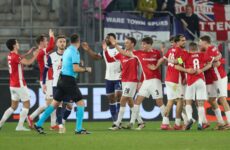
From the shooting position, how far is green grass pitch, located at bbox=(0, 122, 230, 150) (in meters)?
17.0

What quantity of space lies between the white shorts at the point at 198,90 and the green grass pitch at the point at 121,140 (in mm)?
835

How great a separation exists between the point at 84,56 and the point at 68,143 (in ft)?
39.0

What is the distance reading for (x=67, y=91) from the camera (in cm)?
2066

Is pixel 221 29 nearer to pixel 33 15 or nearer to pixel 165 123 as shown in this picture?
pixel 33 15

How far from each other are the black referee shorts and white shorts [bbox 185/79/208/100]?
321 cm

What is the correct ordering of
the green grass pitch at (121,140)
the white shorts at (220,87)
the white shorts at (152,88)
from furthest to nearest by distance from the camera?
the white shorts at (152,88) → the white shorts at (220,87) → the green grass pitch at (121,140)

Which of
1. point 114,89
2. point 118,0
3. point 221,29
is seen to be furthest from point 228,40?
point 114,89

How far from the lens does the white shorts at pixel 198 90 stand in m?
22.6

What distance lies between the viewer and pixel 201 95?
22.6m

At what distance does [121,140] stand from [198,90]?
441cm

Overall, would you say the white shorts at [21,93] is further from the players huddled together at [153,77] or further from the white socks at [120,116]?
the white socks at [120,116]

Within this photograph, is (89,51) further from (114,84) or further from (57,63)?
(114,84)

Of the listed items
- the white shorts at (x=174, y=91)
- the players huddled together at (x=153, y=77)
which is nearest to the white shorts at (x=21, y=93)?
the players huddled together at (x=153, y=77)

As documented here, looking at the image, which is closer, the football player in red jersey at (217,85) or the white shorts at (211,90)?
the football player in red jersey at (217,85)
